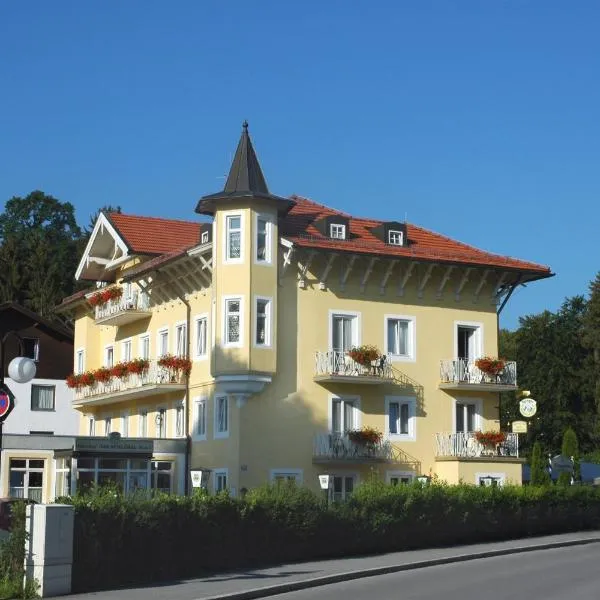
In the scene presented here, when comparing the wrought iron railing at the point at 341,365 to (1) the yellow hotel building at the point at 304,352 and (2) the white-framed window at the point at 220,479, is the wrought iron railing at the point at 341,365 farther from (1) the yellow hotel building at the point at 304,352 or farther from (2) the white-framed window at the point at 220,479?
(2) the white-framed window at the point at 220,479

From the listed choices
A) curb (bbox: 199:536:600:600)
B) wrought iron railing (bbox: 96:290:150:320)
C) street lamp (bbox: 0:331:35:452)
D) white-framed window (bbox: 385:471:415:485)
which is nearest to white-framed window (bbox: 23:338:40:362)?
wrought iron railing (bbox: 96:290:150:320)

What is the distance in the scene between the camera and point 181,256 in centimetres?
4097

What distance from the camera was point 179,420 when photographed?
140ft

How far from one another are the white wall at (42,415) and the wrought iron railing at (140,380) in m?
13.4

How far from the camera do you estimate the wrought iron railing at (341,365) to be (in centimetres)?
3966

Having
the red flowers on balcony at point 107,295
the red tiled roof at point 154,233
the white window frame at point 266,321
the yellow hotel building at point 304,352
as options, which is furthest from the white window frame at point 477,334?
the red flowers on balcony at point 107,295

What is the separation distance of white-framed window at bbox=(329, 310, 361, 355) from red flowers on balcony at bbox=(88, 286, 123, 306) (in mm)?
10434

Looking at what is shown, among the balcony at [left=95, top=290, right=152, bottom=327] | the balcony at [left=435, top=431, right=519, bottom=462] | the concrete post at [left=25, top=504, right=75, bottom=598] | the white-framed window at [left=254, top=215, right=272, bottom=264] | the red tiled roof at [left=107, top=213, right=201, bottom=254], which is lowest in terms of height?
the concrete post at [left=25, top=504, right=75, bottom=598]

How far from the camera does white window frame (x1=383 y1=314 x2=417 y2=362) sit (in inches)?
1640

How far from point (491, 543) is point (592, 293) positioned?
52638 millimetres

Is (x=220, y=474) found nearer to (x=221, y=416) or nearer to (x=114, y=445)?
(x=221, y=416)

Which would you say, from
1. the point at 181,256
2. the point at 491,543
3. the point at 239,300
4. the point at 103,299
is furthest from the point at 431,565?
the point at 103,299

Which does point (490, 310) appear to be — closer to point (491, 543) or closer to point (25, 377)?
point (491, 543)

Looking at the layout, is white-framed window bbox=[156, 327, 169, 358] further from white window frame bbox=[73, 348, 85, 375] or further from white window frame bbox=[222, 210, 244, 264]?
white window frame bbox=[73, 348, 85, 375]
